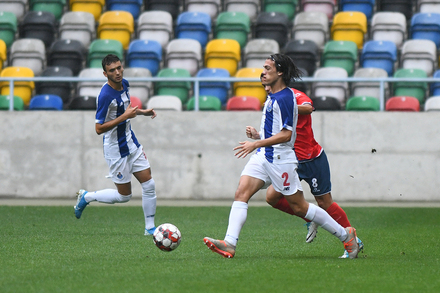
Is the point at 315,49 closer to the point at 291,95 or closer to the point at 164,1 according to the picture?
the point at 164,1

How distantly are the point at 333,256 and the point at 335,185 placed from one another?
7071mm

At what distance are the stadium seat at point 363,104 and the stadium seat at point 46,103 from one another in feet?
19.1

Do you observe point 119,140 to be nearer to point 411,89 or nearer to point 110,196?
point 110,196

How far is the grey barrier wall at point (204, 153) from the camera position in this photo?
1400 centimetres

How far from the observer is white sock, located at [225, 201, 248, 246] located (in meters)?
6.64

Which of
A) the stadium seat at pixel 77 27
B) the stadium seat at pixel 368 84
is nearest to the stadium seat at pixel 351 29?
the stadium seat at pixel 368 84

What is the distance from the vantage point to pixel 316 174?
7.46m

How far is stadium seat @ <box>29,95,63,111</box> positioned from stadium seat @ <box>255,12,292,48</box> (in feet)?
17.1

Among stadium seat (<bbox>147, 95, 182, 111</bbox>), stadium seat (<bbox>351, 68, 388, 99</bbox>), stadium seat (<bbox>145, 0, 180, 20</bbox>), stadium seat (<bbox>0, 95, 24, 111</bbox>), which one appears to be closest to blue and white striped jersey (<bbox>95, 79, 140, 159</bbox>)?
stadium seat (<bbox>147, 95, 182, 111</bbox>)

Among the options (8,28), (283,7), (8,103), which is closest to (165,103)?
(8,103)

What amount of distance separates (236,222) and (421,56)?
410 inches

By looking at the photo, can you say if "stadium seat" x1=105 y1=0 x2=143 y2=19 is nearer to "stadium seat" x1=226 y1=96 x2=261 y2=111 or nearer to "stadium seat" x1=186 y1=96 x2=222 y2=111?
"stadium seat" x1=186 y1=96 x2=222 y2=111

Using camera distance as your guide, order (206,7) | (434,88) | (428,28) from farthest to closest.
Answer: (206,7)
(428,28)
(434,88)

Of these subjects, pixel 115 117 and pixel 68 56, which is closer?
pixel 115 117
